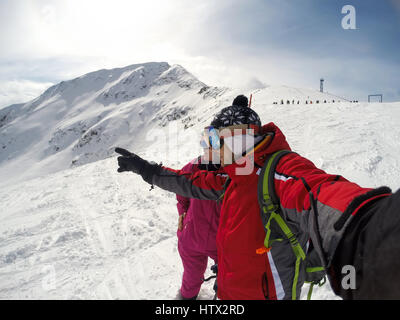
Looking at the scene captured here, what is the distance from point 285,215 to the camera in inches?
54.2

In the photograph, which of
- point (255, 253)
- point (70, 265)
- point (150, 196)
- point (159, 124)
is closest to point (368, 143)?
point (150, 196)

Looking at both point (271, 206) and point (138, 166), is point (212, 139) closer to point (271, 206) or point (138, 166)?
point (271, 206)

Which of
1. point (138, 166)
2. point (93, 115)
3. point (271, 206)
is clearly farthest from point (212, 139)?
point (93, 115)

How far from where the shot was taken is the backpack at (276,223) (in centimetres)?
144

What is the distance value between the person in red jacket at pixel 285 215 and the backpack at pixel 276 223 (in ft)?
0.13

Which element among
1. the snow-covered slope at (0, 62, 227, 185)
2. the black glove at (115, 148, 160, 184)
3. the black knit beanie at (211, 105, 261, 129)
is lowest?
the black glove at (115, 148, 160, 184)

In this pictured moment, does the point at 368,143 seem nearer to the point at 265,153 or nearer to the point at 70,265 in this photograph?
the point at 265,153

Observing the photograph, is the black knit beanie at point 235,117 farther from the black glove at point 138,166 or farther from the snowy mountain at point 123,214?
the snowy mountain at point 123,214

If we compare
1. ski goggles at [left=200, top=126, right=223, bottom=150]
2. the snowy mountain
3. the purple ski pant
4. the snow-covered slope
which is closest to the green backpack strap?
ski goggles at [left=200, top=126, right=223, bottom=150]

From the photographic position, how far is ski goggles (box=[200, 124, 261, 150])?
174 centimetres

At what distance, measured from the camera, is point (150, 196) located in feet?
25.9

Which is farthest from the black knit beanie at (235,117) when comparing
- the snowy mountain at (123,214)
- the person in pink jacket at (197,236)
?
the snowy mountain at (123,214)

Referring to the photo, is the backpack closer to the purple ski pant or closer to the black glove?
the black glove

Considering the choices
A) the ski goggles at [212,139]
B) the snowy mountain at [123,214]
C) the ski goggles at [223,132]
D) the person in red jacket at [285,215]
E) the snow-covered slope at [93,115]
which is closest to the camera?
the person in red jacket at [285,215]
